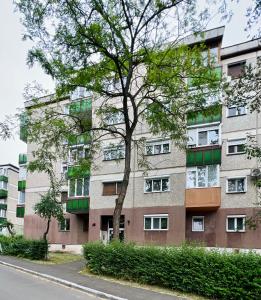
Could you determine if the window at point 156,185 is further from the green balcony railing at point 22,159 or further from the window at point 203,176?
the green balcony railing at point 22,159

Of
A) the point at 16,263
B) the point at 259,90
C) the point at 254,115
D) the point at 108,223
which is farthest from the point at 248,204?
the point at 259,90

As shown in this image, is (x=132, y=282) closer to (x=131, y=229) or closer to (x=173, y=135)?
(x=173, y=135)

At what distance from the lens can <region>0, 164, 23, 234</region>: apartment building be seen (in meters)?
77.6

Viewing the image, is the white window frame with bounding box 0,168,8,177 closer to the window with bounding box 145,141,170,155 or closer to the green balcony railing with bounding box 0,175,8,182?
the green balcony railing with bounding box 0,175,8,182

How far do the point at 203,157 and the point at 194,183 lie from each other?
1.88 m

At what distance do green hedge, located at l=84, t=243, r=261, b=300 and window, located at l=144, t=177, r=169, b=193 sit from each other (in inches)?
594

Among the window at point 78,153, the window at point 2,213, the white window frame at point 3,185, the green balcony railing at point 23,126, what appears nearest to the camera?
the green balcony railing at point 23,126

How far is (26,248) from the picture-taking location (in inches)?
1168

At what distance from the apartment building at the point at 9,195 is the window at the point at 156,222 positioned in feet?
151

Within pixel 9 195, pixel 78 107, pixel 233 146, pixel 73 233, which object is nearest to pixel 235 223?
pixel 233 146

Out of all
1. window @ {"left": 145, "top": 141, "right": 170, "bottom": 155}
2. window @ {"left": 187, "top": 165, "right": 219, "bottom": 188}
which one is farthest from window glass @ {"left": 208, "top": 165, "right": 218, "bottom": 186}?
window @ {"left": 145, "top": 141, "right": 170, "bottom": 155}

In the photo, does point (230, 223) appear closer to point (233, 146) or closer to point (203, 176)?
point (203, 176)

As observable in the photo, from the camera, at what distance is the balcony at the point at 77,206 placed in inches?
1524

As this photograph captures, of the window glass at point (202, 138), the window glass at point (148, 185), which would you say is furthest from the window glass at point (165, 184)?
the window glass at point (202, 138)
